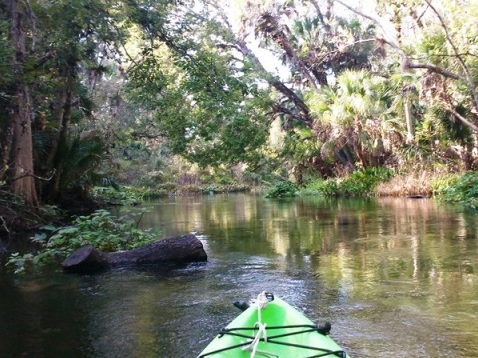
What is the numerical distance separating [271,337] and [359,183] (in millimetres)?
22093

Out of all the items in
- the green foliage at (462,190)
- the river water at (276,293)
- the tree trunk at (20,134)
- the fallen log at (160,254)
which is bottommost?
the river water at (276,293)

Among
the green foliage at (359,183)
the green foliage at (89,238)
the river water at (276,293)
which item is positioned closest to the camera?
the river water at (276,293)

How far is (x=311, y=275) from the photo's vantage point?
22.7 feet

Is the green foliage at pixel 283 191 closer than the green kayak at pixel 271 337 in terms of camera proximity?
No

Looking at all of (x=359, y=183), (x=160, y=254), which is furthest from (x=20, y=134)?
(x=359, y=183)

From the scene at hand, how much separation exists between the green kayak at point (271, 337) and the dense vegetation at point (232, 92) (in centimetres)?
618

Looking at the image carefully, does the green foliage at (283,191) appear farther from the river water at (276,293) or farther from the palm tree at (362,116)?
the river water at (276,293)

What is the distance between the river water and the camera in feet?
14.2

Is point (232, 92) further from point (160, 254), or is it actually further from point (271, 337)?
point (271, 337)

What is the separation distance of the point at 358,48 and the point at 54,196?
69.0ft

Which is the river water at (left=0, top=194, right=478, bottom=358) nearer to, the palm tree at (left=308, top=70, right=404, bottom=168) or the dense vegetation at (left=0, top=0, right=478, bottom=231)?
the dense vegetation at (left=0, top=0, right=478, bottom=231)

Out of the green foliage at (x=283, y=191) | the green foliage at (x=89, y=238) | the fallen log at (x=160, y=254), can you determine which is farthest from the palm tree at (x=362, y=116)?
the fallen log at (x=160, y=254)

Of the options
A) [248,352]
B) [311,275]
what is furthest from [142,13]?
[248,352]

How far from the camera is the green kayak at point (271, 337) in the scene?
2.81 meters
